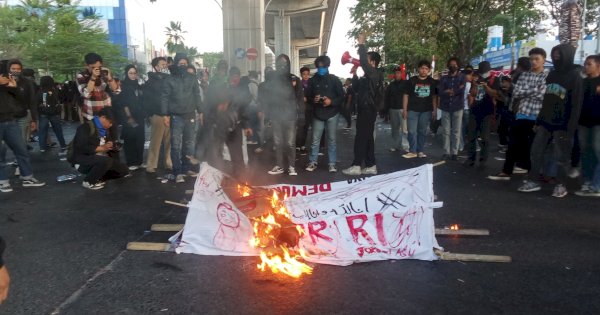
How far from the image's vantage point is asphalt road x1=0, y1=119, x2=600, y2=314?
10.4ft

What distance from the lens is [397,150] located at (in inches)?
416

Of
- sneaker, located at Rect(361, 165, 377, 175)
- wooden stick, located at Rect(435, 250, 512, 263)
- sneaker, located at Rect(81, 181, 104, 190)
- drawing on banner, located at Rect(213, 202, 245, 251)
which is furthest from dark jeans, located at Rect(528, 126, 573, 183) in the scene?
sneaker, located at Rect(81, 181, 104, 190)

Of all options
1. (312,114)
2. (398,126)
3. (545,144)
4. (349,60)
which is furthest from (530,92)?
(398,126)

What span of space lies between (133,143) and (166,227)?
4.15m

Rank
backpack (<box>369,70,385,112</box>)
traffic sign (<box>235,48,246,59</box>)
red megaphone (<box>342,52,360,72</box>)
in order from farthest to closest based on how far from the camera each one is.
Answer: traffic sign (<box>235,48,246,59</box>)
red megaphone (<box>342,52,360,72</box>)
backpack (<box>369,70,385,112</box>)

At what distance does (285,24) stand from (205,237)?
1264 inches

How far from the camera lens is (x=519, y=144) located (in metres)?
7.16

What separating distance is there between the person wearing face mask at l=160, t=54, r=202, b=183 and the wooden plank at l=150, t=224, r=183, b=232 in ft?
8.25

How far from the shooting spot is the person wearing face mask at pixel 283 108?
774 centimetres

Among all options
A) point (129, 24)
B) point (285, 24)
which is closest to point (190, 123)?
point (285, 24)

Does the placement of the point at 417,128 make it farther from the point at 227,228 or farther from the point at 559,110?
the point at 227,228

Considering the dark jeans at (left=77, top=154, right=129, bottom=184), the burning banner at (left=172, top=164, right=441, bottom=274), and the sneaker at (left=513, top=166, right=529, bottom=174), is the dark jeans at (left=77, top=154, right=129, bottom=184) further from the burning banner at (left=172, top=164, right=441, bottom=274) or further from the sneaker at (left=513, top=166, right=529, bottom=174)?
the sneaker at (left=513, top=166, right=529, bottom=174)

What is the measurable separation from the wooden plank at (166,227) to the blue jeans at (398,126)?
6655 mm

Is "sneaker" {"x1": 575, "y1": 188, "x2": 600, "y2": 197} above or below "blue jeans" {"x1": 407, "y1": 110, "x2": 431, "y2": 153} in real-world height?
below
